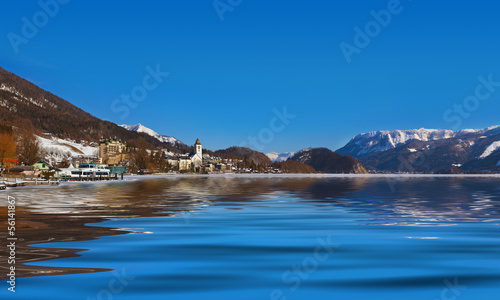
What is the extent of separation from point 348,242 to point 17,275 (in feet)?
41.8

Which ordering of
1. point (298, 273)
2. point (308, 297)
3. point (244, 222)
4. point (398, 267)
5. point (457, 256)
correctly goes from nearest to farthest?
point (308, 297) < point (298, 273) < point (398, 267) < point (457, 256) < point (244, 222)

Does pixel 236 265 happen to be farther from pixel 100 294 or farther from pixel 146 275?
pixel 100 294

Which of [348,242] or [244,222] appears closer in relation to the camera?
[348,242]

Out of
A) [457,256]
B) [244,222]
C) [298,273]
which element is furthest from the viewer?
[244,222]

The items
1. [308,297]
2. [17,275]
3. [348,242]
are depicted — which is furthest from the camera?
[348,242]

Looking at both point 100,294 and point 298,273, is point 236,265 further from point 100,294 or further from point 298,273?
point 100,294

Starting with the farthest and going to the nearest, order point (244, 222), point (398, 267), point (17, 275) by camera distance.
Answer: point (244, 222) → point (398, 267) → point (17, 275)

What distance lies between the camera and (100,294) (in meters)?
11.4

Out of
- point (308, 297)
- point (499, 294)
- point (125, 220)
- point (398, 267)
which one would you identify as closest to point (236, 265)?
point (308, 297)

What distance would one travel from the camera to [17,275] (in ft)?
41.7

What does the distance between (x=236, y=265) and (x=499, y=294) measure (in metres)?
7.66

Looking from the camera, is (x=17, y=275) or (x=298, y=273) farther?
(x=298, y=273)

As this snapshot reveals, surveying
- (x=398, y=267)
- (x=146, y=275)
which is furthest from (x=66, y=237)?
(x=398, y=267)

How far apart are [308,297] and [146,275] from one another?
4.98 metres
